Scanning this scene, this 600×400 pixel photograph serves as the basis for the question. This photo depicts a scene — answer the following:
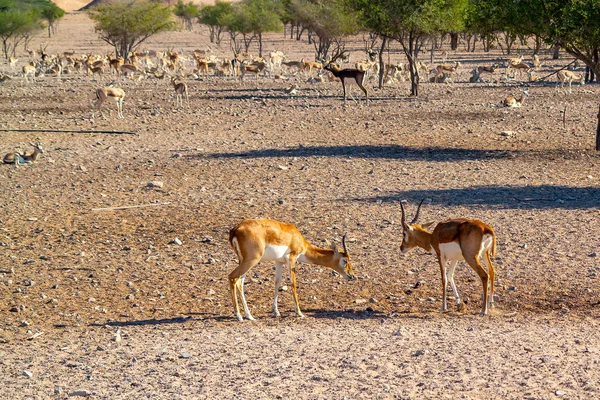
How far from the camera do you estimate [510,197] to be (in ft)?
42.8

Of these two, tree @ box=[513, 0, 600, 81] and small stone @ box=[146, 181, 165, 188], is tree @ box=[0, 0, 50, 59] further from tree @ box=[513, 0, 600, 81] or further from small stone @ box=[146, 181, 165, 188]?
small stone @ box=[146, 181, 165, 188]

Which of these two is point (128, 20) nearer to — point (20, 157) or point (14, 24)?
point (14, 24)

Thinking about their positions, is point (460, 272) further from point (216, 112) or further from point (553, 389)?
point (216, 112)

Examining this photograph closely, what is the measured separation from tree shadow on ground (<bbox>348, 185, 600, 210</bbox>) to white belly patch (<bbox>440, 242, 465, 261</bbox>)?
4.24m

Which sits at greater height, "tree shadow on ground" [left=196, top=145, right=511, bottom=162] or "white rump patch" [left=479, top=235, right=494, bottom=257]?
"white rump patch" [left=479, top=235, right=494, bottom=257]

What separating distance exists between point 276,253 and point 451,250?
1588mm

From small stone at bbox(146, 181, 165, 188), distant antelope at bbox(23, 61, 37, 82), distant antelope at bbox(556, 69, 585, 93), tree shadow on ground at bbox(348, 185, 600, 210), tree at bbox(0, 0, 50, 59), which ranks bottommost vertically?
small stone at bbox(146, 181, 165, 188)

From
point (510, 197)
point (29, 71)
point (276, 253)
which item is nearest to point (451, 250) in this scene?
point (276, 253)

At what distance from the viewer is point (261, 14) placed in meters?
56.7

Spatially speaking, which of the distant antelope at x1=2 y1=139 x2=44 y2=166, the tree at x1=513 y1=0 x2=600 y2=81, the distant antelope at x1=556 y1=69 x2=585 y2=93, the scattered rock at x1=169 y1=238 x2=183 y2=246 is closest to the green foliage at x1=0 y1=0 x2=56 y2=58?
the distant antelope at x1=556 y1=69 x2=585 y2=93

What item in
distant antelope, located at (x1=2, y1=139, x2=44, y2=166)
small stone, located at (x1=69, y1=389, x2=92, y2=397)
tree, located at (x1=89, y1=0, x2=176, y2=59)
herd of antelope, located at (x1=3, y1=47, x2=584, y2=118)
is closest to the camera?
small stone, located at (x1=69, y1=389, x2=92, y2=397)

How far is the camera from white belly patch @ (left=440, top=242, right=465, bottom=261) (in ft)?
27.1

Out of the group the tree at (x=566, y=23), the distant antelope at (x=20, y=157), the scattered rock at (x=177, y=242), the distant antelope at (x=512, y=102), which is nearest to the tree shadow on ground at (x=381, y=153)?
the tree at (x=566, y=23)

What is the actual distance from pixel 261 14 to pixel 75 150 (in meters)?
40.1
